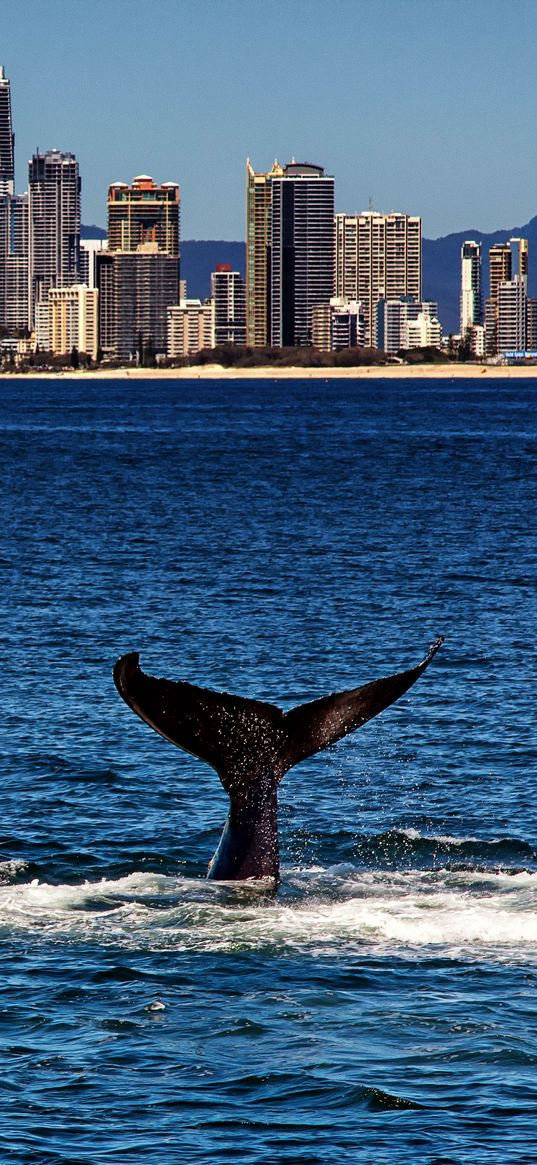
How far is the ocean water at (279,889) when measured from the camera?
10703 millimetres

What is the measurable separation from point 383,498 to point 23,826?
46923 mm

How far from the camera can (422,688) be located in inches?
966

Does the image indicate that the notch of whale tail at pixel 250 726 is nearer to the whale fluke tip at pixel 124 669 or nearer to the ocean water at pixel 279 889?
the whale fluke tip at pixel 124 669

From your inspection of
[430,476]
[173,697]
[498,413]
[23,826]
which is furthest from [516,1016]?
[498,413]

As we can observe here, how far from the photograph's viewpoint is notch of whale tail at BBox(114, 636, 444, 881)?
12148mm

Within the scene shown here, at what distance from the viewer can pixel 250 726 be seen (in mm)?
12773

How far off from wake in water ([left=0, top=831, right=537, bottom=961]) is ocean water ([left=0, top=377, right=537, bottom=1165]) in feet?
0.11

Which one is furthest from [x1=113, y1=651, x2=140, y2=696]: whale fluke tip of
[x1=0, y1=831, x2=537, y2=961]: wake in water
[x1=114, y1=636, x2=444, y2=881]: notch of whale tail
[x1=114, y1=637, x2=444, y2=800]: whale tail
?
[x1=0, y1=831, x2=537, y2=961]: wake in water

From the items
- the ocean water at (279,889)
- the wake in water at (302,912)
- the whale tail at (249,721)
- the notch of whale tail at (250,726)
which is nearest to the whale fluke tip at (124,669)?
the notch of whale tail at (250,726)

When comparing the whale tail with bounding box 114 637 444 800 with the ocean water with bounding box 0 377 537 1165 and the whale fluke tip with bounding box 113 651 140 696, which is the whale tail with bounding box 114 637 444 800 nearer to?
the whale fluke tip with bounding box 113 651 140 696

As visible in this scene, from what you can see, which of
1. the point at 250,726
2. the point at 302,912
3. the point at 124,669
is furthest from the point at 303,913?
the point at 124,669

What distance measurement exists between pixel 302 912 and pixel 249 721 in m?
2.11

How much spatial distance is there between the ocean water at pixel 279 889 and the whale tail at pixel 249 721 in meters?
1.41

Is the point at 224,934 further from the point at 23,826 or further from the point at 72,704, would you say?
the point at 72,704
